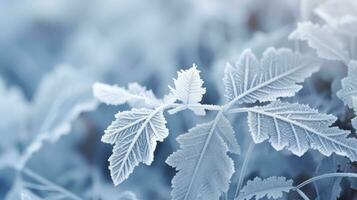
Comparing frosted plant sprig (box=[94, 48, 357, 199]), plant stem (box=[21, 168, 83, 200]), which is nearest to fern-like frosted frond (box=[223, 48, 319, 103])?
frosted plant sprig (box=[94, 48, 357, 199])

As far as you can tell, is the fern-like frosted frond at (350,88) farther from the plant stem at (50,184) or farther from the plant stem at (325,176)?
the plant stem at (50,184)

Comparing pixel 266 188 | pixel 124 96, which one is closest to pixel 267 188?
pixel 266 188

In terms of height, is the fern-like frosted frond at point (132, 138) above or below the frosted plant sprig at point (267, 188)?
above

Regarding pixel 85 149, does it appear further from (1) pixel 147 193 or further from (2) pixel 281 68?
(2) pixel 281 68

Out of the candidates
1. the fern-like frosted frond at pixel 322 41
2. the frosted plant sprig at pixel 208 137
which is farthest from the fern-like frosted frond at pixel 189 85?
the fern-like frosted frond at pixel 322 41

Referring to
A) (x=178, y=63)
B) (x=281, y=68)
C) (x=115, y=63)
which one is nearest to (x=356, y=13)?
(x=281, y=68)

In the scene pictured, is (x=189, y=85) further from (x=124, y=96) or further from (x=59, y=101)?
(x=59, y=101)
